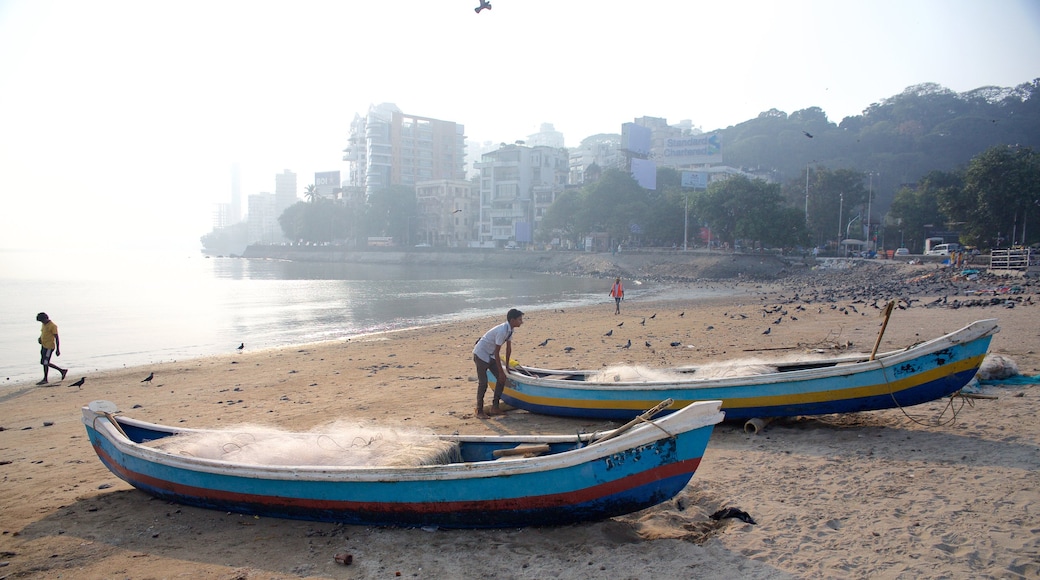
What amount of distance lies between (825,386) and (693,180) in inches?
3209

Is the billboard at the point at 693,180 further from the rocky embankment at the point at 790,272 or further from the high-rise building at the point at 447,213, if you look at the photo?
the high-rise building at the point at 447,213

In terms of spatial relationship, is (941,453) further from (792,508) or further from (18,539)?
(18,539)

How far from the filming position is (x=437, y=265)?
92.6 meters

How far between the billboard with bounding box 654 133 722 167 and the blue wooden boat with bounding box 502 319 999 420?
317 ft

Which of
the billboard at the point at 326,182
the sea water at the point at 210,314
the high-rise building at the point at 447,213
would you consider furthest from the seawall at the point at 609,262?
the billboard at the point at 326,182

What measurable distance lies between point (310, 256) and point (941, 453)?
117719 mm

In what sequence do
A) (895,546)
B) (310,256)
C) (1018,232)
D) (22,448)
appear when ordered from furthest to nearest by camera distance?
1. (310,256)
2. (1018,232)
3. (22,448)
4. (895,546)

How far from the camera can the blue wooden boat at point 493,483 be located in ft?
16.0

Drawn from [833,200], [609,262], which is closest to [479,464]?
[609,262]

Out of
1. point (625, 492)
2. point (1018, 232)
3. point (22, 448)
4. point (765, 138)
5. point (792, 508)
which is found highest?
point (765, 138)

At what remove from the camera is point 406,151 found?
12319 centimetres

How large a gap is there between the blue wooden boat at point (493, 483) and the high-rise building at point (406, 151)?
112 m

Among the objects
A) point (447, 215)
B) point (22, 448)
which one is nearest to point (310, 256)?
point (447, 215)

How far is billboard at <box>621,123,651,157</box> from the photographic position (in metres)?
84.6
